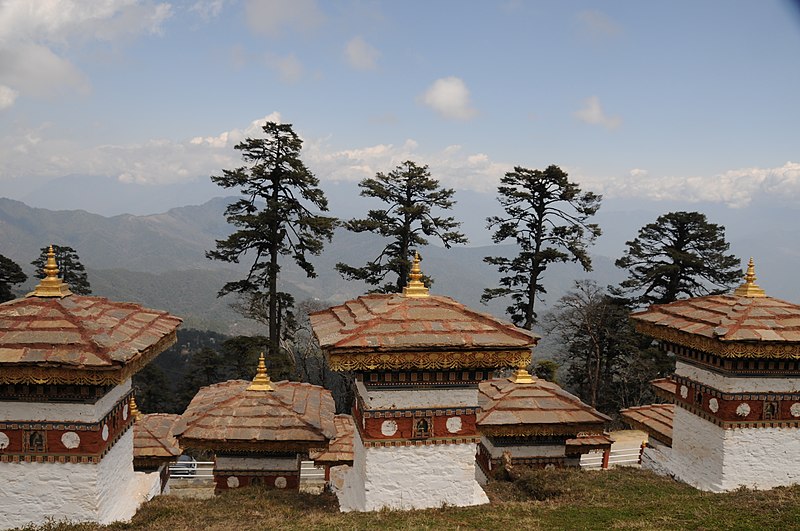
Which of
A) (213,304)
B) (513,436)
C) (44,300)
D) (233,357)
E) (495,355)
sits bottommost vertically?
(213,304)

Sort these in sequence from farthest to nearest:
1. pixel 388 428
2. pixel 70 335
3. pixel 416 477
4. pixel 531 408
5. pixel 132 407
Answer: pixel 531 408 < pixel 132 407 < pixel 416 477 < pixel 388 428 < pixel 70 335

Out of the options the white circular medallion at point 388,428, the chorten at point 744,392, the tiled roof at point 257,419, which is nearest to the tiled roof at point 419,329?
the white circular medallion at point 388,428

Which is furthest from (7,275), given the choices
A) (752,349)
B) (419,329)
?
(752,349)

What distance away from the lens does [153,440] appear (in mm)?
12266

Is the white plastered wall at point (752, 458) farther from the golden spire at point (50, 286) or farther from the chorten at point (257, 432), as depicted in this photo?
the golden spire at point (50, 286)

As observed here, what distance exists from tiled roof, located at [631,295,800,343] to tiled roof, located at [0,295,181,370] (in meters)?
8.52

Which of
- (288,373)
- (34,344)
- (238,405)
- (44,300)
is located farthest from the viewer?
(288,373)

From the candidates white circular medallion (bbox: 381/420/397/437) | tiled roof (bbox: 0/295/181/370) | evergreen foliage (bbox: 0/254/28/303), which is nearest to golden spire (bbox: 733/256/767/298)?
white circular medallion (bbox: 381/420/397/437)

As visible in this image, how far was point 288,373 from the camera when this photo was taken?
22.7 meters

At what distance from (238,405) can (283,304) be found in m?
13.3

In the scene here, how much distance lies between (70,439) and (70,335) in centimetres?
138

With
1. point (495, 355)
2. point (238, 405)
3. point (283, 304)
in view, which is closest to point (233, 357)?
point (283, 304)

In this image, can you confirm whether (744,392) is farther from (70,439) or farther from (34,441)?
(34,441)

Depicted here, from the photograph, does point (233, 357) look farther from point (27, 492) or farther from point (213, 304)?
point (213, 304)
